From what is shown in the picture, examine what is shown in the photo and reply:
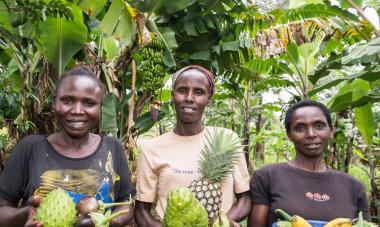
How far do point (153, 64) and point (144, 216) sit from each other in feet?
7.83

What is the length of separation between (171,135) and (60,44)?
181 cm

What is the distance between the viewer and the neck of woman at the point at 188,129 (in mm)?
3146

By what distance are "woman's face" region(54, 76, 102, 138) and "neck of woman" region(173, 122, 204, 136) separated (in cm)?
74

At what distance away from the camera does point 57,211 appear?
1.99 m

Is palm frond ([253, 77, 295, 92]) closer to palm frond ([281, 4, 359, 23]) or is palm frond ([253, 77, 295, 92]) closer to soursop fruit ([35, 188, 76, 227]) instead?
palm frond ([281, 4, 359, 23])

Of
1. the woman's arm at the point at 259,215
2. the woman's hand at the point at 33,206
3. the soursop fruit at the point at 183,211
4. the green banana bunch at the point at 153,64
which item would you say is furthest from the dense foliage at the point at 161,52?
the soursop fruit at the point at 183,211

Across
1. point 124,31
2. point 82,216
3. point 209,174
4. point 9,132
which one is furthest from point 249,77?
point 82,216

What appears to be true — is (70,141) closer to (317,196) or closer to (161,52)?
(317,196)

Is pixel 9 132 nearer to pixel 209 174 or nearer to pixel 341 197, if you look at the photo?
pixel 209 174

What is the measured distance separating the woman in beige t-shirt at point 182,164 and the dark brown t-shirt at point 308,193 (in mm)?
137

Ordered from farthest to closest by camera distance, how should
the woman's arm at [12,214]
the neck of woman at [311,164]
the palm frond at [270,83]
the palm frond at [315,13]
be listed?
the palm frond at [270,83], the palm frond at [315,13], the neck of woman at [311,164], the woman's arm at [12,214]

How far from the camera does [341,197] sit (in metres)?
2.92

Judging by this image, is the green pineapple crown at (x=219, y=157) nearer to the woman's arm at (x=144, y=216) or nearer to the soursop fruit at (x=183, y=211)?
the woman's arm at (x=144, y=216)

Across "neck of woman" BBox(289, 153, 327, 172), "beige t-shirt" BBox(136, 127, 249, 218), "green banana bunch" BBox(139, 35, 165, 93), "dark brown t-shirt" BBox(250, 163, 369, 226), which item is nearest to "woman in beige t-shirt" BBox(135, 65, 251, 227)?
"beige t-shirt" BBox(136, 127, 249, 218)
